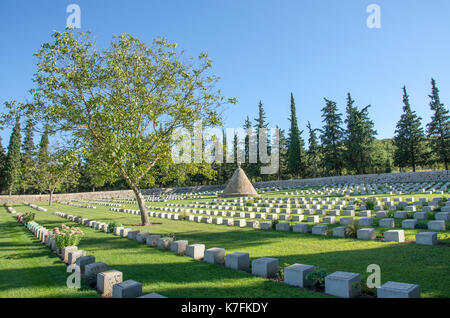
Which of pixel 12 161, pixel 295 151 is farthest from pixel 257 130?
pixel 12 161

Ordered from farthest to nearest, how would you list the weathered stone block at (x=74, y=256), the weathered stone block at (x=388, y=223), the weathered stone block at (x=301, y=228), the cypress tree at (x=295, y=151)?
the cypress tree at (x=295, y=151), the weathered stone block at (x=301, y=228), the weathered stone block at (x=388, y=223), the weathered stone block at (x=74, y=256)

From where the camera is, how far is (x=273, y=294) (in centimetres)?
522

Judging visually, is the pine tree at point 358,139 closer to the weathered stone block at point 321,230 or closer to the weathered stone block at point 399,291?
the weathered stone block at point 321,230

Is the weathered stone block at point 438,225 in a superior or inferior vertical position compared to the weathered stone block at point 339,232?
superior

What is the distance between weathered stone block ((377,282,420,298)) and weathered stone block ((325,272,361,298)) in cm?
53

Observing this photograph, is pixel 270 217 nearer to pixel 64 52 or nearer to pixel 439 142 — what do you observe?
pixel 64 52

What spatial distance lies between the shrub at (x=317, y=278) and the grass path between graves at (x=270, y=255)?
1.09 ft

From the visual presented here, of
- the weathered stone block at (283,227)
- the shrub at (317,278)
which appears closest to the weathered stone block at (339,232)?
the weathered stone block at (283,227)

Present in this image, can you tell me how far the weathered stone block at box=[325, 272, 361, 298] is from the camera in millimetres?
4918

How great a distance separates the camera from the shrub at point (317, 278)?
17.7 feet

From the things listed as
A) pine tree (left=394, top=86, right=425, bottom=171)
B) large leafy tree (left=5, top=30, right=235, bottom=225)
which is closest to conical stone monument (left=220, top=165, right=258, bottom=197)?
large leafy tree (left=5, top=30, right=235, bottom=225)

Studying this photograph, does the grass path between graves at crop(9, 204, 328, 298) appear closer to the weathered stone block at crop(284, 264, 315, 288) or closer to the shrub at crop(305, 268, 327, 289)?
the weathered stone block at crop(284, 264, 315, 288)

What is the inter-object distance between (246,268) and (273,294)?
170 cm

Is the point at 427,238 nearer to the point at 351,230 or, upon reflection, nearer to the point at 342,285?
the point at 351,230
